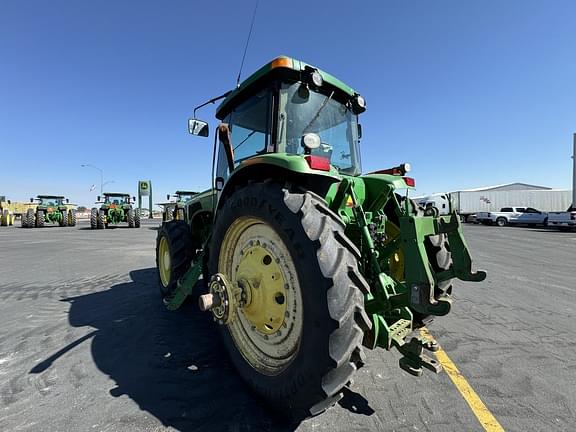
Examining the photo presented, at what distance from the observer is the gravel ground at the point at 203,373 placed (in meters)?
1.84

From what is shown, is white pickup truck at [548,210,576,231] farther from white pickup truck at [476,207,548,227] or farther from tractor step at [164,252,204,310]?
tractor step at [164,252,204,310]

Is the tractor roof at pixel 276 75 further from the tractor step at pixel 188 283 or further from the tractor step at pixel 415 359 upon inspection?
the tractor step at pixel 415 359

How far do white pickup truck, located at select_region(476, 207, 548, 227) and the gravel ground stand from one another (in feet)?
80.8

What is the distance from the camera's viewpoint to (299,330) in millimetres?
1815

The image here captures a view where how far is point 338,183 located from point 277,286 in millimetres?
933

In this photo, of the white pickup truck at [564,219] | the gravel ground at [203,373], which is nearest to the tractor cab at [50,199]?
the gravel ground at [203,373]

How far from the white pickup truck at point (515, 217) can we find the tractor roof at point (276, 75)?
27502 mm

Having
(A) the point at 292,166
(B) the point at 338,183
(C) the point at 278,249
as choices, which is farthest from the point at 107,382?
(B) the point at 338,183

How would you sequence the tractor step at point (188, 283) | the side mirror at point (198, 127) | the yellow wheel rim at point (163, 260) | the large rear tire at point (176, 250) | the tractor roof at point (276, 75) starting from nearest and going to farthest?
the tractor roof at point (276, 75) < the tractor step at point (188, 283) < the side mirror at point (198, 127) < the large rear tire at point (176, 250) < the yellow wheel rim at point (163, 260)

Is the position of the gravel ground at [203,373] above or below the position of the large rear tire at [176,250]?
below

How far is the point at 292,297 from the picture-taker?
1875mm

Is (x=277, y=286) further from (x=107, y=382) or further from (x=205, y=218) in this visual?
(x=205, y=218)

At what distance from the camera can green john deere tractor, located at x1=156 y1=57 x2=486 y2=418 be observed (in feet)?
5.16

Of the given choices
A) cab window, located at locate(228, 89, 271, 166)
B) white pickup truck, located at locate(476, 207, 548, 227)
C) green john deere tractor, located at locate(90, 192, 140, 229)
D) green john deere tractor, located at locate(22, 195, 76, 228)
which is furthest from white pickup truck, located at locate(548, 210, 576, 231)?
green john deere tractor, located at locate(22, 195, 76, 228)
